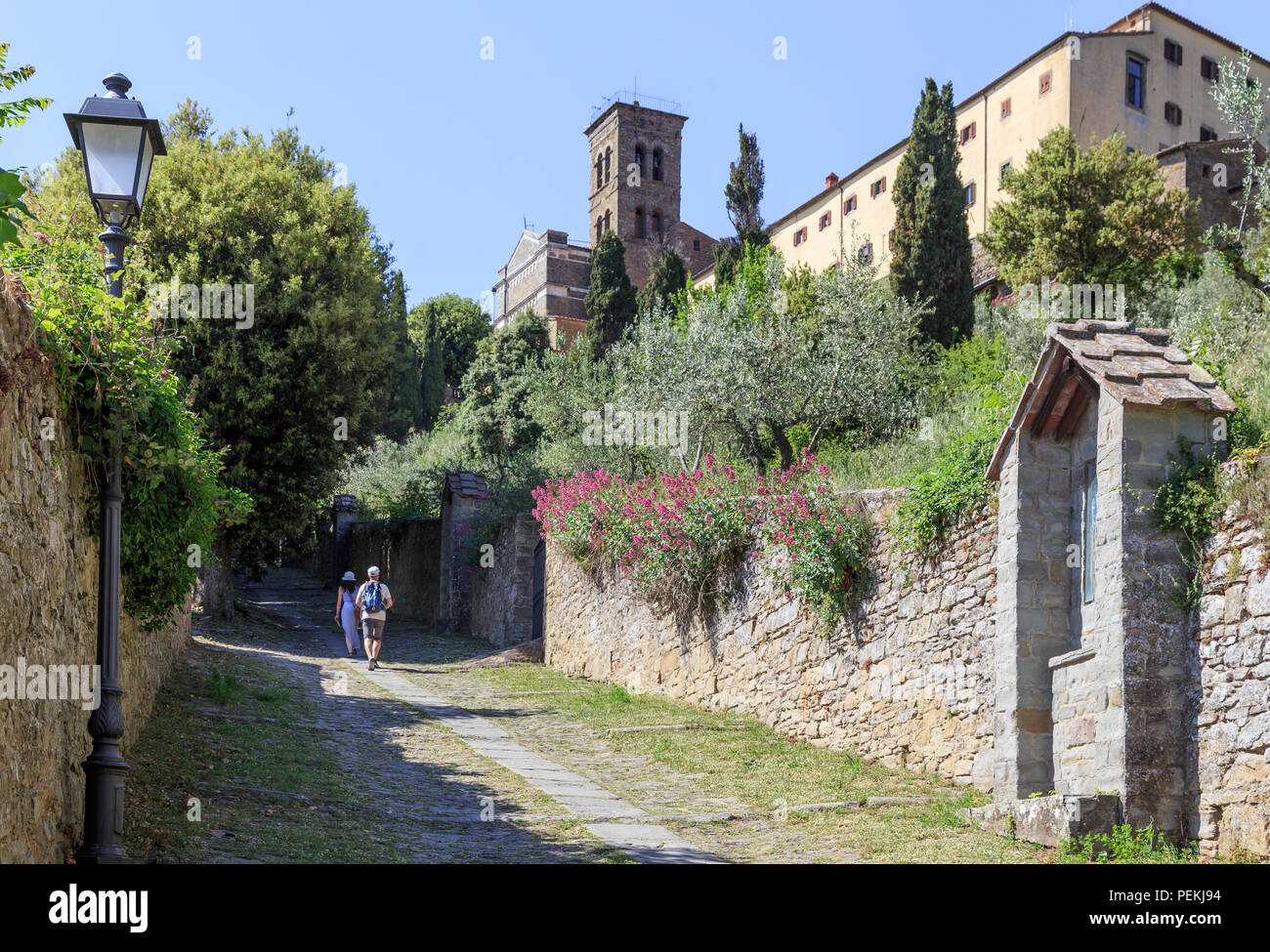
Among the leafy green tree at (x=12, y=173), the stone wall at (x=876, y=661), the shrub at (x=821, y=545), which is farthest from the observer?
the shrub at (x=821, y=545)

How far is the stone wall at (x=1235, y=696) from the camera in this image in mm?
6789

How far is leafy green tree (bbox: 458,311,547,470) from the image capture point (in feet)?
116

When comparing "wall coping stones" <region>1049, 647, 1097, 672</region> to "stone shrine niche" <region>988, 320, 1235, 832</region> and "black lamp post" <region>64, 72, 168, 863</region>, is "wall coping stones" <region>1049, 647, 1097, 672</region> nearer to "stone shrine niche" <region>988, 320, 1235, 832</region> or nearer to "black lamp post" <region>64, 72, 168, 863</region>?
"stone shrine niche" <region>988, 320, 1235, 832</region>

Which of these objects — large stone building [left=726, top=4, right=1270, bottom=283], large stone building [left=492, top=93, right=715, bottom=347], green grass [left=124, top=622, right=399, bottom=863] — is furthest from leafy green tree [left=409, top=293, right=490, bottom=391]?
green grass [left=124, top=622, right=399, bottom=863]

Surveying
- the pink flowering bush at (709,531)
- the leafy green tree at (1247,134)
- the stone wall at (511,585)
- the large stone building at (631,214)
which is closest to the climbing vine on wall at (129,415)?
the pink flowering bush at (709,531)

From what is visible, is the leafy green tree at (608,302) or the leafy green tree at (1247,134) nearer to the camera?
the leafy green tree at (1247,134)

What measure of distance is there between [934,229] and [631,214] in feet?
140

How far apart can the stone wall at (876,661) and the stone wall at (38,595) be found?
22.3ft

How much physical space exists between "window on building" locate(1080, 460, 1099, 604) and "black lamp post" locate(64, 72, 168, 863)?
6.49 m

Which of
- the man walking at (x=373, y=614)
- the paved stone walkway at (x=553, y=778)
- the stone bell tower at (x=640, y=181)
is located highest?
the stone bell tower at (x=640, y=181)

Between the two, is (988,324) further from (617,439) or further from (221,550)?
(221,550)

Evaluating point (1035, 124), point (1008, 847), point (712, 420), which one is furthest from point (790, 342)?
point (1035, 124)

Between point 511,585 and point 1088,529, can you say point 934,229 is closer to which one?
point 511,585

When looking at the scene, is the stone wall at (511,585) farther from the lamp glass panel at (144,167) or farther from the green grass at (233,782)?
the lamp glass panel at (144,167)
